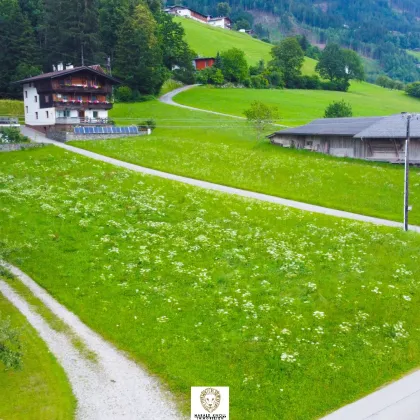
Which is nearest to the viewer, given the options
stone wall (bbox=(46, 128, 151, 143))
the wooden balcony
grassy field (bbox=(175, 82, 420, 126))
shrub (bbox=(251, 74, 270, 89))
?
stone wall (bbox=(46, 128, 151, 143))

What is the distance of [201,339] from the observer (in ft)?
70.8

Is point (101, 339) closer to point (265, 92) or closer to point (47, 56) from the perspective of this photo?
point (47, 56)

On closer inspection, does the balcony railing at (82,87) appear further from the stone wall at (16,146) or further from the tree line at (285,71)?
the tree line at (285,71)

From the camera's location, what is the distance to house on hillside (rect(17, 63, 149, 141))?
74375 millimetres

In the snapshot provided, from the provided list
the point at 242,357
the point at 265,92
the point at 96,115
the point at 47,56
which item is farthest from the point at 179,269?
the point at 265,92

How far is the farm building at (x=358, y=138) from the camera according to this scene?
56.8 m

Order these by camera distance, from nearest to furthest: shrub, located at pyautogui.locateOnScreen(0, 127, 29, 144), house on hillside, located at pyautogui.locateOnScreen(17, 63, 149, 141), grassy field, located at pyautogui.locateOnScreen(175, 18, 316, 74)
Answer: shrub, located at pyautogui.locateOnScreen(0, 127, 29, 144) < house on hillside, located at pyautogui.locateOnScreen(17, 63, 149, 141) < grassy field, located at pyautogui.locateOnScreen(175, 18, 316, 74)

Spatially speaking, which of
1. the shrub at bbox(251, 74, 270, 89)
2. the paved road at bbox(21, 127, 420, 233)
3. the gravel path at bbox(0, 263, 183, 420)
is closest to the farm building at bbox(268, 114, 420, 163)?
the paved road at bbox(21, 127, 420, 233)

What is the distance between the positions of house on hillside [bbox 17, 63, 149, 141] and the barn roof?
79.0 feet

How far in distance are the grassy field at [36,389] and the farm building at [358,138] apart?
45.7 metres

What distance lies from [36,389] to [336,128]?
5469 centimetres

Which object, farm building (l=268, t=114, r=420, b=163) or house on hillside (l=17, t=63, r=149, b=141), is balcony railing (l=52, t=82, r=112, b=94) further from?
farm building (l=268, t=114, r=420, b=163)

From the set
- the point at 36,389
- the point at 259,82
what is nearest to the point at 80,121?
the point at 36,389

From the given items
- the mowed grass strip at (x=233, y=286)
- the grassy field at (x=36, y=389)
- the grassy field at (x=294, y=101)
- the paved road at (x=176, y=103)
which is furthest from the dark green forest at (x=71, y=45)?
the grassy field at (x=36, y=389)
